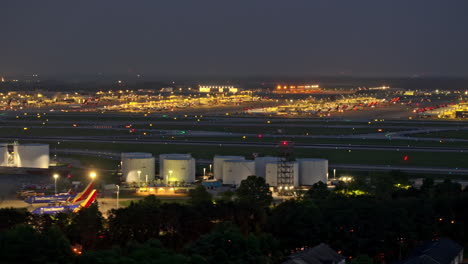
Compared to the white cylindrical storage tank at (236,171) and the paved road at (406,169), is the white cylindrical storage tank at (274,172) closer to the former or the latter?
the white cylindrical storage tank at (236,171)

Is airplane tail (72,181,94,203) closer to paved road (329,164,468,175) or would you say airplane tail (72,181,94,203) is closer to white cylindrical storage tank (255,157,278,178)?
white cylindrical storage tank (255,157,278,178)

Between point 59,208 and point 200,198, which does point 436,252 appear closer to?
point 200,198

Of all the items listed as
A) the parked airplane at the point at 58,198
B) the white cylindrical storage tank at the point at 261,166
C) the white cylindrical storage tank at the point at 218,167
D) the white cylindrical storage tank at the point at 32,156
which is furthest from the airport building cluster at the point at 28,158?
the white cylindrical storage tank at the point at 261,166

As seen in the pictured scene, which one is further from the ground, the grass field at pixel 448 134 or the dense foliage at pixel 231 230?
the grass field at pixel 448 134

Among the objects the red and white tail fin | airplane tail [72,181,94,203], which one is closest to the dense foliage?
the red and white tail fin

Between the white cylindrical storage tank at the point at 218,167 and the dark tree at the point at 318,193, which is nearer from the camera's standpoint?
the dark tree at the point at 318,193

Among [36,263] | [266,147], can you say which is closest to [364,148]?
[266,147]
